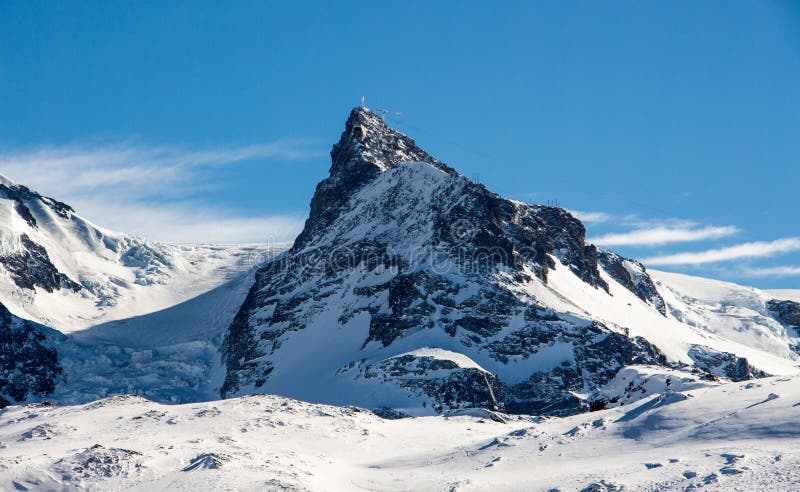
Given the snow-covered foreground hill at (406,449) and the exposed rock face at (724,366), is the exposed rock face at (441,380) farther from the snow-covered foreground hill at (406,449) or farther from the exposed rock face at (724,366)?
the snow-covered foreground hill at (406,449)

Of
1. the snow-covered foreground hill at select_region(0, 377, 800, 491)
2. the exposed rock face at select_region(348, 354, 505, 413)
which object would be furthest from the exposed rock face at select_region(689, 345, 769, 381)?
the snow-covered foreground hill at select_region(0, 377, 800, 491)

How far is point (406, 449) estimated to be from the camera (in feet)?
342

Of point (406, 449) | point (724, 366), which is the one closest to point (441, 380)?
point (724, 366)

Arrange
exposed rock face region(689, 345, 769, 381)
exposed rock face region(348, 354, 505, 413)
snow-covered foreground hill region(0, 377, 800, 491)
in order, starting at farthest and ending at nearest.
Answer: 1. exposed rock face region(689, 345, 769, 381)
2. exposed rock face region(348, 354, 505, 413)
3. snow-covered foreground hill region(0, 377, 800, 491)

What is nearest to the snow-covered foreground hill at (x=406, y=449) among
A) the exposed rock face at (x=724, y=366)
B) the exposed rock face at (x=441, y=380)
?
the exposed rock face at (x=441, y=380)

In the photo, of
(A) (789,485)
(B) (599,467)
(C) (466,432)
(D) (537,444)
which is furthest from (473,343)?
(A) (789,485)

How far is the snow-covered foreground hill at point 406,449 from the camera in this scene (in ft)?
262

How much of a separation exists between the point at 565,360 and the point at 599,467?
96193 mm

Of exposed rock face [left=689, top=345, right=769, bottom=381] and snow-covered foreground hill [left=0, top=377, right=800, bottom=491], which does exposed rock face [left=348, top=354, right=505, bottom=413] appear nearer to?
exposed rock face [left=689, top=345, right=769, bottom=381]

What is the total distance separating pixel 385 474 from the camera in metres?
93.1

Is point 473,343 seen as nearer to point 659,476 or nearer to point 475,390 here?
point 475,390

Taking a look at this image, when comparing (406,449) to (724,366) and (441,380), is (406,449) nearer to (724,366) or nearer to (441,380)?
(441,380)

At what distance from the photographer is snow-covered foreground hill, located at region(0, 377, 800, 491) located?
3147 inches

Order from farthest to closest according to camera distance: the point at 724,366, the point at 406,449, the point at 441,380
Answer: the point at 724,366 → the point at 441,380 → the point at 406,449
